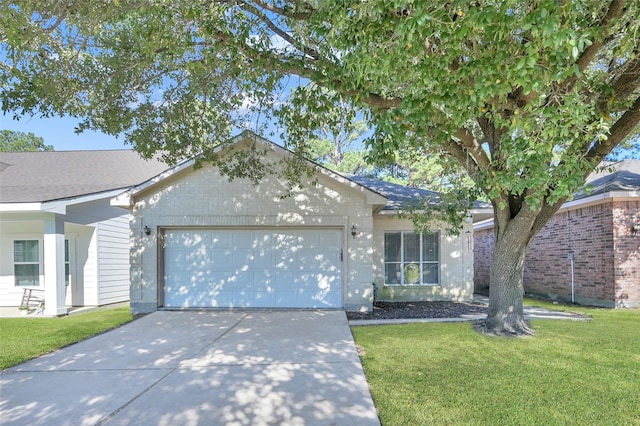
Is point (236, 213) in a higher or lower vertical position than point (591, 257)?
higher

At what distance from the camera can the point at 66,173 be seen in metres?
13.3

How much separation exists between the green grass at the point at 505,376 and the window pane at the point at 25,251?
10207mm

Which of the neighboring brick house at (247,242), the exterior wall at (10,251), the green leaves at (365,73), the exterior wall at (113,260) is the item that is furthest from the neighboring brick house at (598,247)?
the exterior wall at (10,251)

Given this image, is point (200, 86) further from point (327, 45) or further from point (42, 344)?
point (42, 344)

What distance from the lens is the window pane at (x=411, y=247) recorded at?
12.1 meters

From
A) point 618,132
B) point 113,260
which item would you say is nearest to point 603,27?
point 618,132

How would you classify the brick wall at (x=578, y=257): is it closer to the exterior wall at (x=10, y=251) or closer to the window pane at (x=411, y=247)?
the window pane at (x=411, y=247)

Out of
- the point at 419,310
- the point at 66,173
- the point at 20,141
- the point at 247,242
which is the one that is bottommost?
the point at 419,310

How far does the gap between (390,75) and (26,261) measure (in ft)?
39.5

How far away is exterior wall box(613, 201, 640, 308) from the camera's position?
10180mm

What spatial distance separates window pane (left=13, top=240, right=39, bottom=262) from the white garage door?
456 cm

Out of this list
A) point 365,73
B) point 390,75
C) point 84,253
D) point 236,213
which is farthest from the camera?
point 84,253

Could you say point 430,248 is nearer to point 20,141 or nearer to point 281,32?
point 281,32

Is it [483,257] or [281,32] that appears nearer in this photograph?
[281,32]
